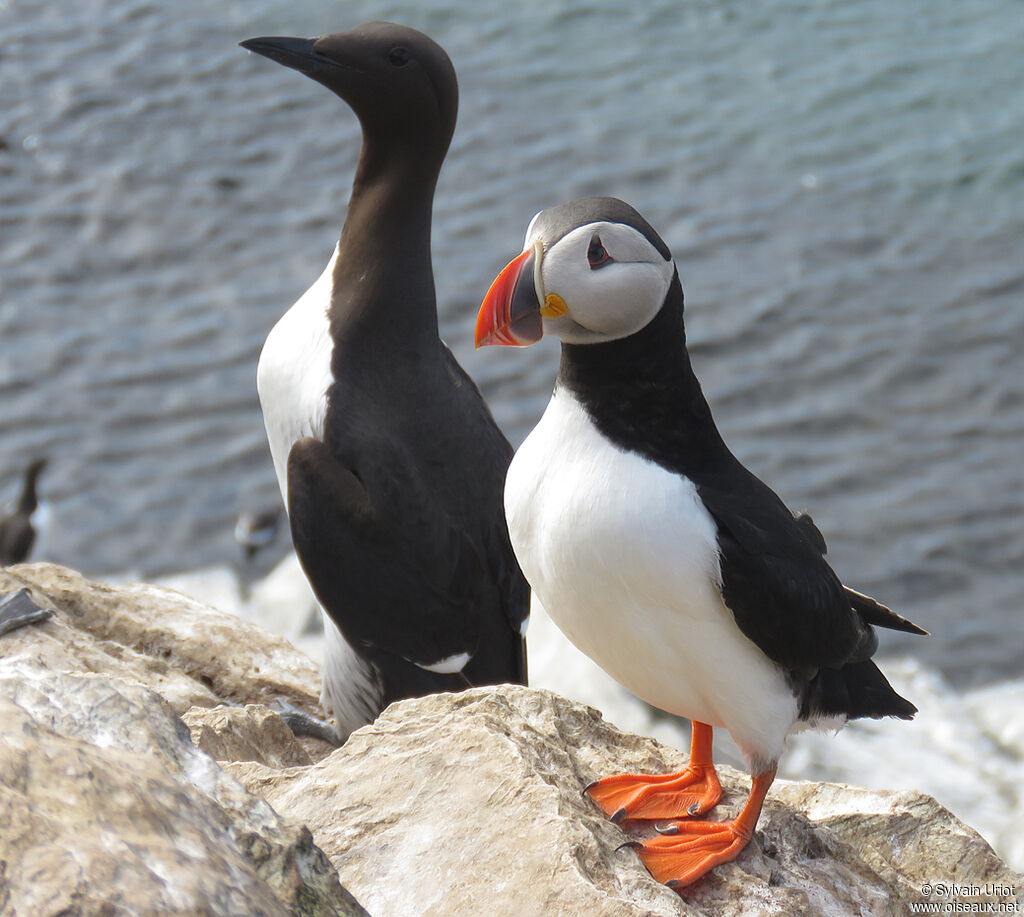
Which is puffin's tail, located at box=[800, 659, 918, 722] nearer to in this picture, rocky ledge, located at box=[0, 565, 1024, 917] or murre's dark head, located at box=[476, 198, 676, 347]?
rocky ledge, located at box=[0, 565, 1024, 917]

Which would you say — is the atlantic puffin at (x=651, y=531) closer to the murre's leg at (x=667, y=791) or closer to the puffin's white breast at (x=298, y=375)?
the murre's leg at (x=667, y=791)

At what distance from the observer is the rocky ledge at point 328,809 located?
175cm

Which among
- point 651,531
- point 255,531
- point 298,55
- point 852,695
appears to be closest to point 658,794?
point 852,695

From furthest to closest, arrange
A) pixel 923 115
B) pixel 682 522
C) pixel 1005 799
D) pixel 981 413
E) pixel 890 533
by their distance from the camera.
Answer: pixel 923 115
pixel 981 413
pixel 890 533
pixel 1005 799
pixel 682 522

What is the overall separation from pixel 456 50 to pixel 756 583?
1040cm

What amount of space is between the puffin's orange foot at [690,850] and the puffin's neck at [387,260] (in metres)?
2.14

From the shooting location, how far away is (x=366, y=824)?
280cm

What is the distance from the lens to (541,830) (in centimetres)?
272

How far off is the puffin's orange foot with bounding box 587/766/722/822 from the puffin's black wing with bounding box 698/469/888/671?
43 centimetres

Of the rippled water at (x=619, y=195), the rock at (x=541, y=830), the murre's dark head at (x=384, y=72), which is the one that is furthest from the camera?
the rippled water at (x=619, y=195)

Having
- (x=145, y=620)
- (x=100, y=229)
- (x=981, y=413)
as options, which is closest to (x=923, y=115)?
(x=981, y=413)

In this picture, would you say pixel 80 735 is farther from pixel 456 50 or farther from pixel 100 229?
pixel 456 50

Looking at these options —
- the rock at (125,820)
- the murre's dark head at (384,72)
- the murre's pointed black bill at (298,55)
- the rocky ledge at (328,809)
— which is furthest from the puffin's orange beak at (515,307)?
the murre's pointed black bill at (298,55)

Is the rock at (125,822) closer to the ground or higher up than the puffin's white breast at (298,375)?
higher up
